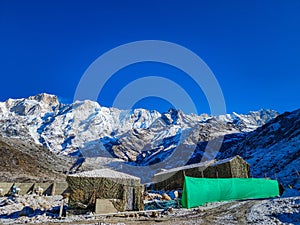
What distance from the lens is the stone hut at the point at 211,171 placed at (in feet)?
96.1

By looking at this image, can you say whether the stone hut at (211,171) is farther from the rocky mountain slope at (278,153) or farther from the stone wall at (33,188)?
the stone wall at (33,188)

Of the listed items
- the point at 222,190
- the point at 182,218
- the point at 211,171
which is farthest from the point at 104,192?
the point at 211,171

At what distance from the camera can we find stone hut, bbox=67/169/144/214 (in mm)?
13430

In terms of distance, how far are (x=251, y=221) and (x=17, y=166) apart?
56.6 m

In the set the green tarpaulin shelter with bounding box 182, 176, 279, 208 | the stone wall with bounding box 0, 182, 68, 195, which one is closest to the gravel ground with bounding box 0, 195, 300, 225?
the green tarpaulin shelter with bounding box 182, 176, 279, 208

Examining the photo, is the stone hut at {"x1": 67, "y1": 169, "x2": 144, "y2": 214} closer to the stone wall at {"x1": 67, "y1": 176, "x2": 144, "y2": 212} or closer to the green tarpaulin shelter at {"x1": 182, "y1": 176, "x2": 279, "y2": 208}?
the stone wall at {"x1": 67, "y1": 176, "x2": 144, "y2": 212}

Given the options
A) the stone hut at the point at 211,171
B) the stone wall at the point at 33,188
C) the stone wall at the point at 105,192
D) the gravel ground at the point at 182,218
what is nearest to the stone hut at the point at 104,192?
the stone wall at the point at 105,192

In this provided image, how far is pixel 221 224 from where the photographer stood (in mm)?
9547

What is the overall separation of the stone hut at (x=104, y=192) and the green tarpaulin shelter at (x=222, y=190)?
107 inches

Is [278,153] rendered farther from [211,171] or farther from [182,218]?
[182,218]

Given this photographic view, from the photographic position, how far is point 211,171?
29.8 meters

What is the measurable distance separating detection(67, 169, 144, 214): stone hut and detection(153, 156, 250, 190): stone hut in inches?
631

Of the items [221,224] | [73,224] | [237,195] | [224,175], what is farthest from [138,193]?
[224,175]

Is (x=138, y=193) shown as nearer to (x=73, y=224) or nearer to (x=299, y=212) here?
(x=73, y=224)
